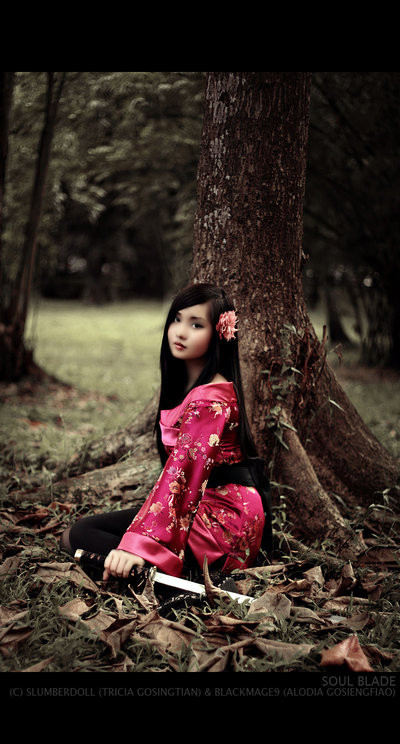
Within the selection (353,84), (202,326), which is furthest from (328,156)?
(202,326)

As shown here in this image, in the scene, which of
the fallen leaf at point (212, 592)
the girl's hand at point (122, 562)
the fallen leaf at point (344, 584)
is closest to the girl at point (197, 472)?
the girl's hand at point (122, 562)

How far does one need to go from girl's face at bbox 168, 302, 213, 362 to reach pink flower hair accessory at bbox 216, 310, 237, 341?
39 mm

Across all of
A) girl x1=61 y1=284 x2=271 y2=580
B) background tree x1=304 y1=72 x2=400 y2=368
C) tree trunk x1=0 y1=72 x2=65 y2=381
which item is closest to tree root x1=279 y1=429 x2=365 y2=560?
girl x1=61 y1=284 x2=271 y2=580

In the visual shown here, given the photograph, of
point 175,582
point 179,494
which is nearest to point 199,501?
point 179,494

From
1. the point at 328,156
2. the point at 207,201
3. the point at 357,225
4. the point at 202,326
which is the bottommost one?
the point at 202,326

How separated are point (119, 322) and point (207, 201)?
1353 cm

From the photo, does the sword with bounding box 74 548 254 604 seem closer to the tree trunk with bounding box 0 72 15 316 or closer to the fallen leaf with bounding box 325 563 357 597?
the fallen leaf with bounding box 325 563 357 597

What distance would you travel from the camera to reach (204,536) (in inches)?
83.0

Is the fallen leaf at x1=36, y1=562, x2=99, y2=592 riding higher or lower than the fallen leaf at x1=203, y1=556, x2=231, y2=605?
lower

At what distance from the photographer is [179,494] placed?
1.96m

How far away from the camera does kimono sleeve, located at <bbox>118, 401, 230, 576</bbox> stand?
188 centimetres

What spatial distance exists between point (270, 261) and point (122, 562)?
158cm

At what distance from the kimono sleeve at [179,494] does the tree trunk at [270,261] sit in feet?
2.21

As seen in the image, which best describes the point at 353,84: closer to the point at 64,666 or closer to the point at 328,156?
the point at 328,156
